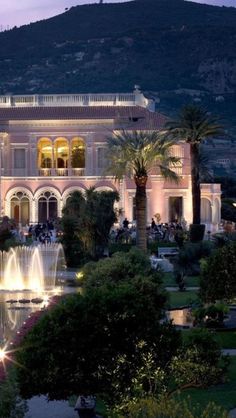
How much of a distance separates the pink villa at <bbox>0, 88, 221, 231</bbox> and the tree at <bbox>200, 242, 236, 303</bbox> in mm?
35214

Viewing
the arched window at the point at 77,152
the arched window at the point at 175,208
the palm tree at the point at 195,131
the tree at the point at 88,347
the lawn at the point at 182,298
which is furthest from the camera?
the arched window at the point at 77,152

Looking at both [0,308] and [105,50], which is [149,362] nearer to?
[0,308]

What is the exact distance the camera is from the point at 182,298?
29.6 metres

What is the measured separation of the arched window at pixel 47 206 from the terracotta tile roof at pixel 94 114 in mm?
4562

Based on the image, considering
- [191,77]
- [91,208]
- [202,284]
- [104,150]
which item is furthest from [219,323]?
[191,77]

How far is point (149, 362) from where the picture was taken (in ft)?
41.8

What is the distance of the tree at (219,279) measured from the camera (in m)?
21.4

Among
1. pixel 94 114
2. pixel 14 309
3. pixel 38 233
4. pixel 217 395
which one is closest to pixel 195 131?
pixel 38 233

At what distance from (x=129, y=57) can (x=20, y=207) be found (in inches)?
2899

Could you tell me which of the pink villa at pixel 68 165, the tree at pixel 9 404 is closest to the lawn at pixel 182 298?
the tree at pixel 9 404

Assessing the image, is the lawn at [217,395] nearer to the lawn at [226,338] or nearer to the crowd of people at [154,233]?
Result: the lawn at [226,338]

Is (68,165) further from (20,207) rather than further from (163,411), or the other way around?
(163,411)

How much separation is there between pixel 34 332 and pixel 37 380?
0.66 m

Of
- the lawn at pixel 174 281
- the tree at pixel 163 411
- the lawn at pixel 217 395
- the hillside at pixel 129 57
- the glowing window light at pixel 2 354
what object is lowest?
the lawn at pixel 217 395
